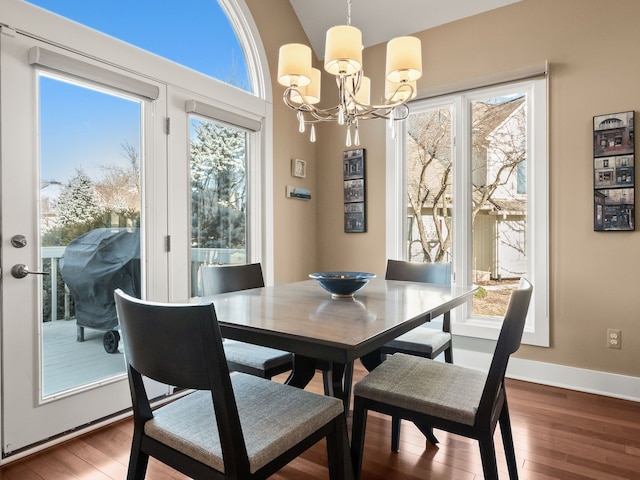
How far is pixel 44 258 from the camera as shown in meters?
2.03

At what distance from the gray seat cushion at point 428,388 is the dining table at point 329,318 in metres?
0.16

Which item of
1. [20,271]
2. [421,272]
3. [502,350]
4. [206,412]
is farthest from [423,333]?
[20,271]

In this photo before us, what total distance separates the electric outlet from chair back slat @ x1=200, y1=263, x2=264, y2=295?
7.55ft

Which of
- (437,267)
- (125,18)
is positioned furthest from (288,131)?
(437,267)

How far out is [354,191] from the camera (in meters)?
3.69

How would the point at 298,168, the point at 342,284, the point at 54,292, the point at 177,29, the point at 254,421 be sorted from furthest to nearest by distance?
the point at 298,168
the point at 177,29
the point at 54,292
the point at 342,284
the point at 254,421

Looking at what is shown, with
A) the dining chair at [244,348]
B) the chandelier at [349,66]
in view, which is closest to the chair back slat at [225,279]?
the dining chair at [244,348]

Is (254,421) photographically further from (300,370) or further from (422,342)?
(422,342)

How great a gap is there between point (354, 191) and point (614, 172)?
190cm

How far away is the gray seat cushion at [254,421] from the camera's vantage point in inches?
42.6

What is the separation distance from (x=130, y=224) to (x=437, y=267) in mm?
1865

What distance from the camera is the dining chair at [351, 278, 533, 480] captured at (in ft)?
4.26

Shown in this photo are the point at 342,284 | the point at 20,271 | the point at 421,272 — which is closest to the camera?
the point at 342,284

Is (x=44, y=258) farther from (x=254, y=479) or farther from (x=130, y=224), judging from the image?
(x=254, y=479)
